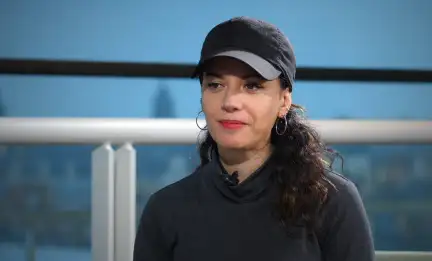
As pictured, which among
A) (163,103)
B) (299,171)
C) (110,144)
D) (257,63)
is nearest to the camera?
(257,63)

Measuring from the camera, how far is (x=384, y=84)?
1423 mm

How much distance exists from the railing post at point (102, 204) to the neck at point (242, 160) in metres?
0.46

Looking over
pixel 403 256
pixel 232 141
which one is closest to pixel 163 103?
pixel 232 141

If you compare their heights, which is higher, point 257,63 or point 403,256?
point 257,63

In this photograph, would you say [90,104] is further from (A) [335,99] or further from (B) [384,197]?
(B) [384,197]

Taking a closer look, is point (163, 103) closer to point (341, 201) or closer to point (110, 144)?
point (110, 144)

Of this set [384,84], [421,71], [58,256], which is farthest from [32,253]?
[421,71]

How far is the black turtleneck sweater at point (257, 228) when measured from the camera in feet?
2.45

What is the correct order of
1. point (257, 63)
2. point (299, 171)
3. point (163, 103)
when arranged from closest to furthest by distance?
point (257, 63) → point (299, 171) → point (163, 103)

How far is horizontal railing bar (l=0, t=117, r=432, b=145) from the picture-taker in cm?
113

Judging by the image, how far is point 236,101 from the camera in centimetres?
68

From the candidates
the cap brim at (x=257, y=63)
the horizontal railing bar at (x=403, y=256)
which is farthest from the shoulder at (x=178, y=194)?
the horizontal railing bar at (x=403, y=256)

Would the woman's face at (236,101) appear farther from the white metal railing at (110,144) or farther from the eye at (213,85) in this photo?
the white metal railing at (110,144)

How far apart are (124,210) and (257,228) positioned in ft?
1.70
